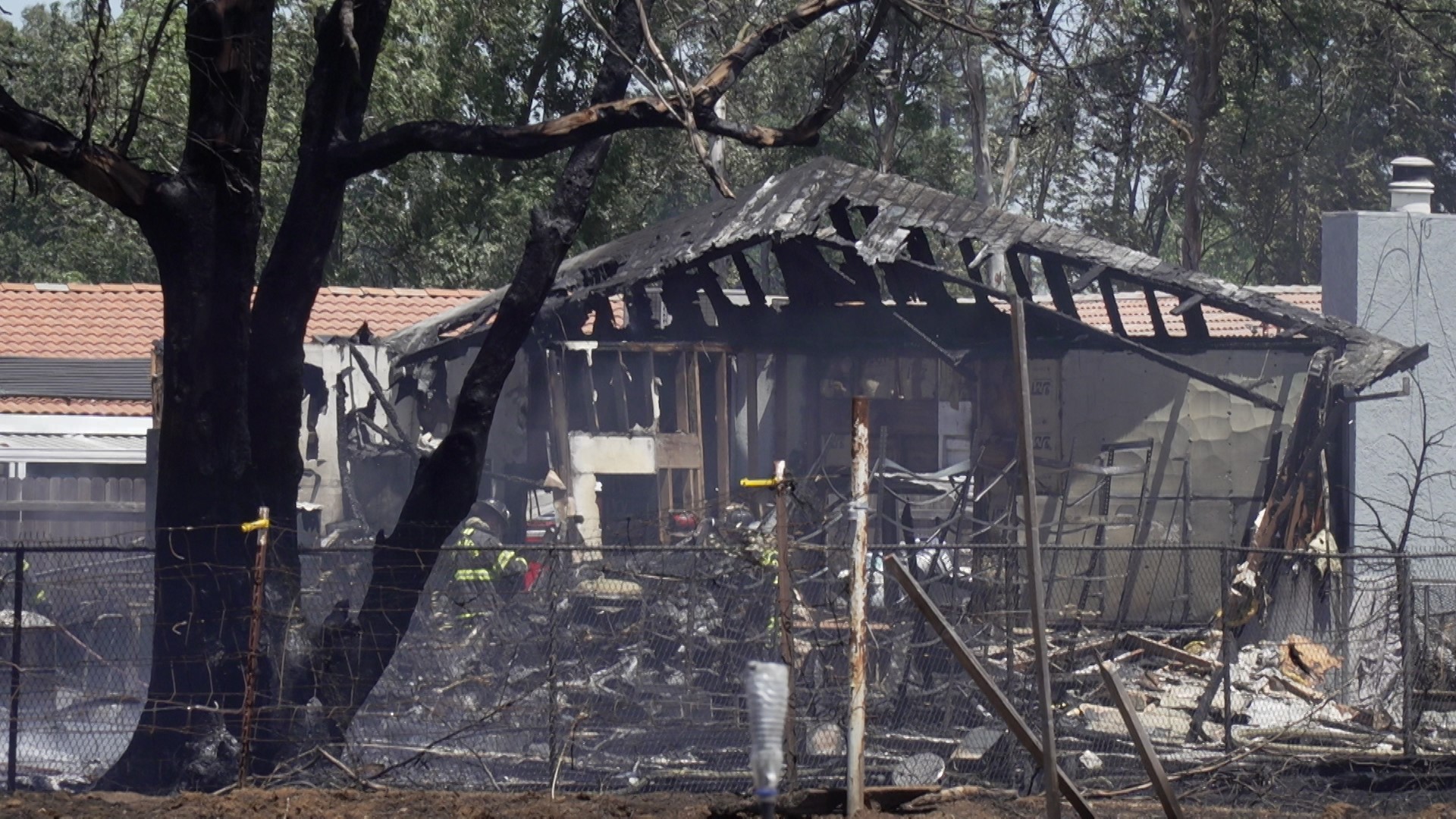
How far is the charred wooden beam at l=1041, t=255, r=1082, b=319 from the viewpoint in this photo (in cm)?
1617

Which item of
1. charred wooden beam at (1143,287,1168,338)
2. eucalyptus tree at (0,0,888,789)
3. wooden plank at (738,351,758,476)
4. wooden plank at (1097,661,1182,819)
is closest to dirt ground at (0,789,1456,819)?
eucalyptus tree at (0,0,888,789)

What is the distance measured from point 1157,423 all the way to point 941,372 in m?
2.80

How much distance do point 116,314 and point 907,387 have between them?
663 inches

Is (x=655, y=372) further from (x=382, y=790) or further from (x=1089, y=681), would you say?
(x=382, y=790)

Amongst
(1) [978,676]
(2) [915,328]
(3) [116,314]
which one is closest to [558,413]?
(2) [915,328]

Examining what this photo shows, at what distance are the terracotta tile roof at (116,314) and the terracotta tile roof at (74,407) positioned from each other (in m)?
1.70

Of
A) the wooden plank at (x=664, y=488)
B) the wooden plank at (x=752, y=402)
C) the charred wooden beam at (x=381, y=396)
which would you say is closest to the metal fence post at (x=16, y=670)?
the charred wooden beam at (x=381, y=396)

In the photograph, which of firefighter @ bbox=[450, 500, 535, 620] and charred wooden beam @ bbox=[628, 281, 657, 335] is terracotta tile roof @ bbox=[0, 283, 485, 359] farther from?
firefighter @ bbox=[450, 500, 535, 620]

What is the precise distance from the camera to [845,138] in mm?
33406

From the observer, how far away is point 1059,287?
16344 millimetres

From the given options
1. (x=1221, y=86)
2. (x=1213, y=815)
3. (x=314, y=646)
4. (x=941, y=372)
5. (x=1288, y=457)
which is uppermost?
(x=1221, y=86)

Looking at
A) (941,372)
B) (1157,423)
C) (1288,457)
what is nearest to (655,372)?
(941,372)

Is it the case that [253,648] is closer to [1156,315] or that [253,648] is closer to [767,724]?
[767,724]

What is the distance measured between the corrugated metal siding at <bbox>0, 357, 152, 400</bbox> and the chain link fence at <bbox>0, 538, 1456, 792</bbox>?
45.8 ft
